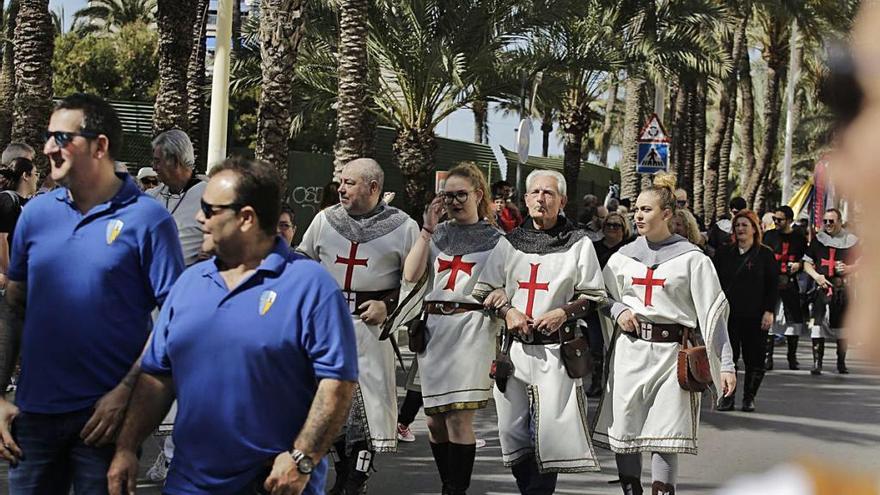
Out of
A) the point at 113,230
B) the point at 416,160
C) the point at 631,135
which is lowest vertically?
the point at 113,230

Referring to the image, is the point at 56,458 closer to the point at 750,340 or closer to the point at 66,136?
the point at 66,136

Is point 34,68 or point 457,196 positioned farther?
point 34,68

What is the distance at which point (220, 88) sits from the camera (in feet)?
44.9

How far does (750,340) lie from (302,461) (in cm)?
947

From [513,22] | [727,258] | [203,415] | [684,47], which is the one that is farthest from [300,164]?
[203,415]

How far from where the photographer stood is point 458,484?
7.17 meters

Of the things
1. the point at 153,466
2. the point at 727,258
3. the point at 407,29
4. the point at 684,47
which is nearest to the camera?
the point at 153,466

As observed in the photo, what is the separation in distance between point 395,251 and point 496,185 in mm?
8175

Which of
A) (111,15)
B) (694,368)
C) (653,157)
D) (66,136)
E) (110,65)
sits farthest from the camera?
(111,15)

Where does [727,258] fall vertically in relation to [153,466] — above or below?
above

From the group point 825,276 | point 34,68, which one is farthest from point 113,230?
point 825,276

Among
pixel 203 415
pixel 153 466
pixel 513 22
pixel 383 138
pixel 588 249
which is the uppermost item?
pixel 513 22

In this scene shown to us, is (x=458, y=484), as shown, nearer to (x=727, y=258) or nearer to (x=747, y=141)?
(x=727, y=258)

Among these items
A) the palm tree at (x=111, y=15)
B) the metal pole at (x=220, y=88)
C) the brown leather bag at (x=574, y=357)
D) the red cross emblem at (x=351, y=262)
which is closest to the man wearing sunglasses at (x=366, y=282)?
the red cross emblem at (x=351, y=262)
